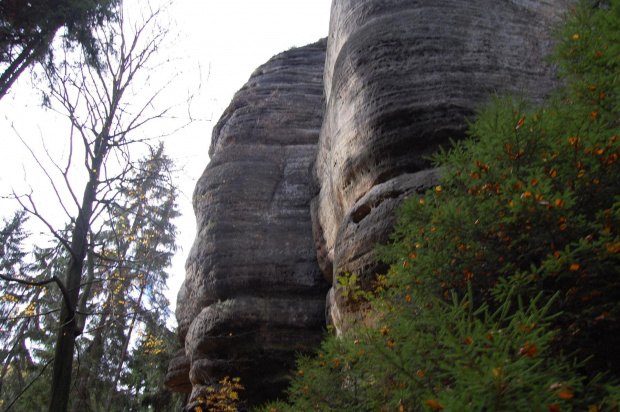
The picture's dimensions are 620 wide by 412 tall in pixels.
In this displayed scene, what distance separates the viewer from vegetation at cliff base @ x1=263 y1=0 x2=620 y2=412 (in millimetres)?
2186

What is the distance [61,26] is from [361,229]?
7.68 metres

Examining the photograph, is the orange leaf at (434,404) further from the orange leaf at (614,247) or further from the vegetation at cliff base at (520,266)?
the orange leaf at (614,247)

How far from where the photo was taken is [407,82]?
20.6 ft

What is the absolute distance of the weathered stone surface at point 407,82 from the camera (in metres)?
5.93

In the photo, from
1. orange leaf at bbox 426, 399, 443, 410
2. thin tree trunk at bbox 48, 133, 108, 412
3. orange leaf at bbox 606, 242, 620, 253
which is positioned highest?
thin tree trunk at bbox 48, 133, 108, 412

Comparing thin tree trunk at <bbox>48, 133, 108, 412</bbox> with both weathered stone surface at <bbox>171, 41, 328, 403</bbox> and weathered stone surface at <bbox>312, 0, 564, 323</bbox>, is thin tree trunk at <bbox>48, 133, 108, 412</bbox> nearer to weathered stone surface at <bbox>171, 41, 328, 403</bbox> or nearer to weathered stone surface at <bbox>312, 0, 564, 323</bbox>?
weathered stone surface at <bbox>171, 41, 328, 403</bbox>

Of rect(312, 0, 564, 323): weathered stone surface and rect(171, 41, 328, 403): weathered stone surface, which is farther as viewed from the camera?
rect(171, 41, 328, 403): weathered stone surface

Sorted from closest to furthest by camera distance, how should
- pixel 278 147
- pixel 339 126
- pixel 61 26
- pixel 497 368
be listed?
1. pixel 497 368
2. pixel 339 126
3. pixel 61 26
4. pixel 278 147

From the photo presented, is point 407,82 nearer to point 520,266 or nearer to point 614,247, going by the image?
point 520,266

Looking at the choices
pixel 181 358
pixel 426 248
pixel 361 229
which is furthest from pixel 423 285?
pixel 181 358

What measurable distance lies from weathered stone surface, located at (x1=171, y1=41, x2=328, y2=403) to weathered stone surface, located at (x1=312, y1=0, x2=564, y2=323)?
50.4 inches

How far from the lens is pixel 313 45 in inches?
536

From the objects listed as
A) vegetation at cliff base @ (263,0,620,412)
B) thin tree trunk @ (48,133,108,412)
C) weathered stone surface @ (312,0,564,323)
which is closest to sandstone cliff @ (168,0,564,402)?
weathered stone surface @ (312,0,564,323)

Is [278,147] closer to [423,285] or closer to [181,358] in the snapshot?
[181,358]
